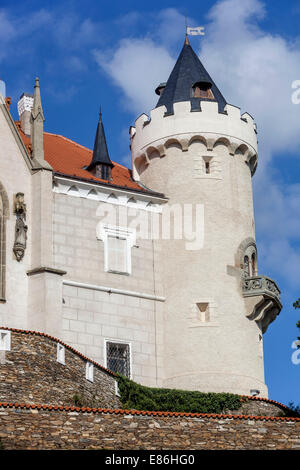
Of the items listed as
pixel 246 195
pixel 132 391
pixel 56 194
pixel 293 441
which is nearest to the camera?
pixel 293 441

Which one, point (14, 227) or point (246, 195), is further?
point (246, 195)

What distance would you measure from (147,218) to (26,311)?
7.84m

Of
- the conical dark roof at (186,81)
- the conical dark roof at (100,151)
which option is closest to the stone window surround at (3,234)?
the conical dark roof at (100,151)

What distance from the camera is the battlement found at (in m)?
46.3

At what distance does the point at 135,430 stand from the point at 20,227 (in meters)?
14.3

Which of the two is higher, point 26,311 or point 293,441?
point 26,311

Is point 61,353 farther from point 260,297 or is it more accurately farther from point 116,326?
point 260,297

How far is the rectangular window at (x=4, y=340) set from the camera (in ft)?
106

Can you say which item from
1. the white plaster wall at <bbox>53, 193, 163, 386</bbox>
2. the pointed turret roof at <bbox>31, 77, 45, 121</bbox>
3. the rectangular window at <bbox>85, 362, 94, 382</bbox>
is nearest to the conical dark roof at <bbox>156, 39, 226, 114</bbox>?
the pointed turret roof at <bbox>31, 77, 45, 121</bbox>

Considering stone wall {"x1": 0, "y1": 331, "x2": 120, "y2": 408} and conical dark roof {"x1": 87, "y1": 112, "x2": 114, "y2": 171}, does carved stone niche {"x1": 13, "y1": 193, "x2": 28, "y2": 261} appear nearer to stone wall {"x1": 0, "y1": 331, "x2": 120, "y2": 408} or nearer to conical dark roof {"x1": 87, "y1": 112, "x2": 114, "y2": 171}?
conical dark roof {"x1": 87, "y1": 112, "x2": 114, "y2": 171}
